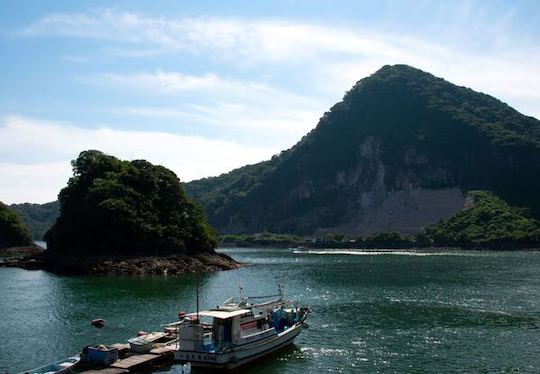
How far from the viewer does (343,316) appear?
60812mm

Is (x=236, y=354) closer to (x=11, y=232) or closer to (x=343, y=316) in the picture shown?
(x=343, y=316)

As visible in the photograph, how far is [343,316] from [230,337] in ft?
78.3

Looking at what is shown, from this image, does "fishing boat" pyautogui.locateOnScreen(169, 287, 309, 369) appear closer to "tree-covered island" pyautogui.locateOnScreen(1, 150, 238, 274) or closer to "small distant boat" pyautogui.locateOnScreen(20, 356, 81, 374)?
"small distant boat" pyautogui.locateOnScreen(20, 356, 81, 374)

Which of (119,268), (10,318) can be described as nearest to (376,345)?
(10,318)

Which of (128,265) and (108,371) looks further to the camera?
(128,265)

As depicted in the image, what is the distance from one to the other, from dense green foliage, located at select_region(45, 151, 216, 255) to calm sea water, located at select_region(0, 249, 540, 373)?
14904 mm

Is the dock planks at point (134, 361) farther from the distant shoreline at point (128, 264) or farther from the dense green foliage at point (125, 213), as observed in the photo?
the dense green foliage at point (125, 213)

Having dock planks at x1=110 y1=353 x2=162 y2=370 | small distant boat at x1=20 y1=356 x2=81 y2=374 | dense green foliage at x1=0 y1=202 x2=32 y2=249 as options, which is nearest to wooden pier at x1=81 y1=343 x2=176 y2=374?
dock planks at x1=110 y1=353 x2=162 y2=370

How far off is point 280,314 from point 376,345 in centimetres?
825

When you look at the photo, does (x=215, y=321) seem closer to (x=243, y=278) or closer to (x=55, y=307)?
(x=55, y=307)

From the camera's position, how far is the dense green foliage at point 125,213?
379ft

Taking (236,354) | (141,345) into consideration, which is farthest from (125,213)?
(236,354)

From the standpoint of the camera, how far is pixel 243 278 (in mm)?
104062

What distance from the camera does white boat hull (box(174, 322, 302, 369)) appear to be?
3775 centimetres
